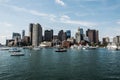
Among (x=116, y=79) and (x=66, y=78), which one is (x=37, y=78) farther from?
(x=116, y=79)

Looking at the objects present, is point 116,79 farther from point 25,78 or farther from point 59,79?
point 25,78

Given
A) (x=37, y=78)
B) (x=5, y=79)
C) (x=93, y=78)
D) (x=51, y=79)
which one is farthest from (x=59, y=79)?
(x=5, y=79)

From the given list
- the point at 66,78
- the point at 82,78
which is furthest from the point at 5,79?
the point at 82,78

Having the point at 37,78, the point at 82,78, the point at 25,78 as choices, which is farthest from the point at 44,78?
the point at 82,78

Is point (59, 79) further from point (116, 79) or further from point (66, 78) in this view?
point (116, 79)

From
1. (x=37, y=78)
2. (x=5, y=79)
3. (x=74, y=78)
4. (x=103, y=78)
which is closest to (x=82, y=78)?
(x=74, y=78)

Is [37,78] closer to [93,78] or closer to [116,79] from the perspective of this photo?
[93,78]
